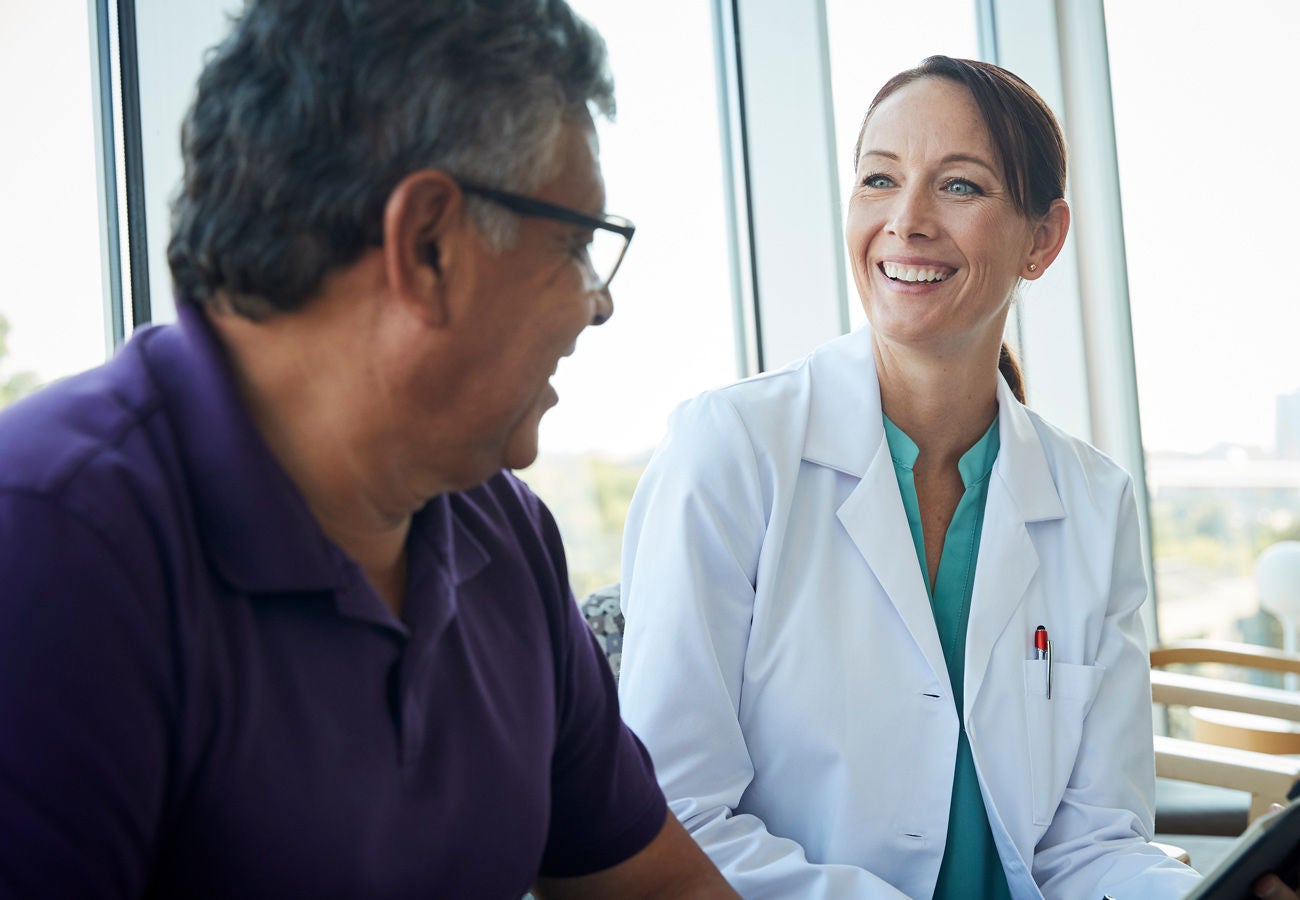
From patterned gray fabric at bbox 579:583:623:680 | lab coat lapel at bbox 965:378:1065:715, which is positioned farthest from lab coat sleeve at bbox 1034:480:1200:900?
patterned gray fabric at bbox 579:583:623:680

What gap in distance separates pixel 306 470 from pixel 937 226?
1.12 m

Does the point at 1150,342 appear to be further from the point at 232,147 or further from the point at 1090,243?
the point at 232,147

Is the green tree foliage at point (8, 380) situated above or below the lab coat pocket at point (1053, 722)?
above

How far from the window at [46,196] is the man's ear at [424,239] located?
98cm

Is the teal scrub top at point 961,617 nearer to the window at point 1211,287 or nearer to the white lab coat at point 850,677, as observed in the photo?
the white lab coat at point 850,677

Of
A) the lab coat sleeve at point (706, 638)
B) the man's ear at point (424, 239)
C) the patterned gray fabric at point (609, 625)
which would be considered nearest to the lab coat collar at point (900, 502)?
the lab coat sleeve at point (706, 638)

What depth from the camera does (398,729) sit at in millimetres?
795

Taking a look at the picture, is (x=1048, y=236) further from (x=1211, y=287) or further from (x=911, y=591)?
(x=1211, y=287)

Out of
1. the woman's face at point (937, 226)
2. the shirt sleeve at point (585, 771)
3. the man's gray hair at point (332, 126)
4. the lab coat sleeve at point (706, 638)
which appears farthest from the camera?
the woman's face at point (937, 226)

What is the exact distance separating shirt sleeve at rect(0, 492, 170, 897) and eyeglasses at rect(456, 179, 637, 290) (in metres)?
0.32

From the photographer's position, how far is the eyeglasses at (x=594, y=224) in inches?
30.8

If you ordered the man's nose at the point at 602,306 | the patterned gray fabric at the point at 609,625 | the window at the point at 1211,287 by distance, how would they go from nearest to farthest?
the man's nose at the point at 602,306 < the patterned gray fabric at the point at 609,625 < the window at the point at 1211,287

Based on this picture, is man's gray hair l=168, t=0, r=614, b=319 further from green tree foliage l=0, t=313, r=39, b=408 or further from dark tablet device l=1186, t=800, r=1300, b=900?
green tree foliage l=0, t=313, r=39, b=408

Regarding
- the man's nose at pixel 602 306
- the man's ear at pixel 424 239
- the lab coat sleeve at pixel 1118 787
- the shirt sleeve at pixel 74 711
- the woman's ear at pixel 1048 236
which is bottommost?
the lab coat sleeve at pixel 1118 787
